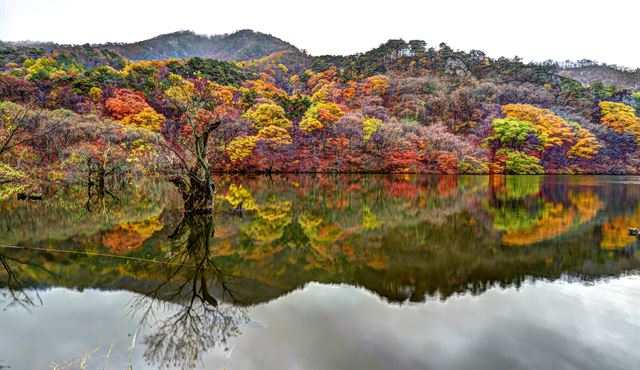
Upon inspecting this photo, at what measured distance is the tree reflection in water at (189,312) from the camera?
15.3 ft

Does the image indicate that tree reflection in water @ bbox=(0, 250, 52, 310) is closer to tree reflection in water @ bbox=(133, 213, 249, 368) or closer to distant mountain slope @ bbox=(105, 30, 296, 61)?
tree reflection in water @ bbox=(133, 213, 249, 368)

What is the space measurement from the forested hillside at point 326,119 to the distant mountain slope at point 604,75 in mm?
37810

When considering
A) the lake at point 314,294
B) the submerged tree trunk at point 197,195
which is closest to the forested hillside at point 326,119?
the submerged tree trunk at point 197,195

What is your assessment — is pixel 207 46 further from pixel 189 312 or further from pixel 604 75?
pixel 189 312

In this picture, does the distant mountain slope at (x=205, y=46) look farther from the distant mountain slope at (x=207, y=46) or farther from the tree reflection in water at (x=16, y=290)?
the tree reflection in water at (x=16, y=290)

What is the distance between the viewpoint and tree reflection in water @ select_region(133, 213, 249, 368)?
4.67 meters

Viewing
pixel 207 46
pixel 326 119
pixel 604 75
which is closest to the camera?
A: pixel 326 119

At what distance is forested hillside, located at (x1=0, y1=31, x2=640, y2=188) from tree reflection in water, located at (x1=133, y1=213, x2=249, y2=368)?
1746 centimetres

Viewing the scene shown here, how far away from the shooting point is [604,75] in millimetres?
106062

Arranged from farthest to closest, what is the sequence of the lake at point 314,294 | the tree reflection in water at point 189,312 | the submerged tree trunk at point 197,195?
the submerged tree trunk at point 197,195 < the tree reflection in water at point 189,312 < the lake at point 314,294

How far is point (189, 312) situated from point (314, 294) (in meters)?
2.08

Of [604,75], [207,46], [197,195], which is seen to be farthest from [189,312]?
[207,46]

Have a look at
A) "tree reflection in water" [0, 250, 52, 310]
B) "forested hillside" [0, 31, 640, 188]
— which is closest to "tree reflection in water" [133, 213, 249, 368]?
"tree reflection in water" [0, 250, 52, 310]

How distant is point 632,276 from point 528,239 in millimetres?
3085
